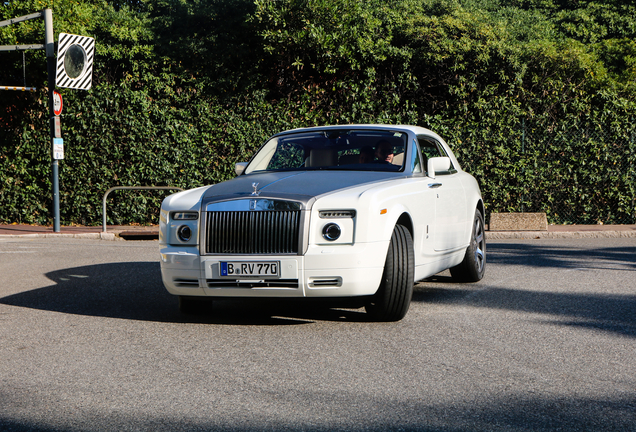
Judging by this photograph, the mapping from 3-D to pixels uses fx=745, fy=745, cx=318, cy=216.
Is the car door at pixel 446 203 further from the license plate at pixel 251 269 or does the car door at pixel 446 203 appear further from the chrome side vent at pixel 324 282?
the license plate at pixel 251 269

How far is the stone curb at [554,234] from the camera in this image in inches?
578

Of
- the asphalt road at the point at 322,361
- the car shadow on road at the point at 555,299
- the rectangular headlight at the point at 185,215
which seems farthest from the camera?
the car shadow on road at the point at 555,299

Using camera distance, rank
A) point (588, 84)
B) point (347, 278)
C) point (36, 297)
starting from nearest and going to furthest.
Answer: point (347, 278) → point (36, 297) → point (588, 84)

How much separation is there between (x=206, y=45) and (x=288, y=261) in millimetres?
12946

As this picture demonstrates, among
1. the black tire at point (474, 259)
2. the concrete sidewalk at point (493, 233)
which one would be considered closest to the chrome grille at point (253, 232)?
the black tire at point (474, 259)

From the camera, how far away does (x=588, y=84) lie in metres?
19.3

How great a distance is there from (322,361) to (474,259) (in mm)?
3953

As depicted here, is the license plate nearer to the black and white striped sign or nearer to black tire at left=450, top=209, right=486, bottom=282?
black tire at left=450, top=209, right=486, bottom=282

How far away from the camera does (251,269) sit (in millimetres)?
5719

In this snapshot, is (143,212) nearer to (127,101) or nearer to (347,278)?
(127,101)

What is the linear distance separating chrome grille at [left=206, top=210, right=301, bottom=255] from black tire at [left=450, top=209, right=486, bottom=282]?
3.11 m

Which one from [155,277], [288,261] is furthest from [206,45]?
[288,261]

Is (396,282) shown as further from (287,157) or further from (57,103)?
(57,103)

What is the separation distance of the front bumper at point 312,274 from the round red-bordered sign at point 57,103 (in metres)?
11.3
